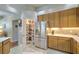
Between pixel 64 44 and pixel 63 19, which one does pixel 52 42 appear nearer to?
pixel 64 44

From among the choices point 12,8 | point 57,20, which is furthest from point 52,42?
point 12,8

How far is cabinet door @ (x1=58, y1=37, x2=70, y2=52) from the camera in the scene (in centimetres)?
441

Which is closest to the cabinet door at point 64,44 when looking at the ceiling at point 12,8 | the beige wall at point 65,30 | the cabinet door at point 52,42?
the cabinet door at point 52,42

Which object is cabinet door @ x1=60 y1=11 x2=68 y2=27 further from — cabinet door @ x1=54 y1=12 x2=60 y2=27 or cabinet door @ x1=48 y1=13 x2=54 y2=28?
cabinet door @ x1=48 y1=13 x2=54 y2=28

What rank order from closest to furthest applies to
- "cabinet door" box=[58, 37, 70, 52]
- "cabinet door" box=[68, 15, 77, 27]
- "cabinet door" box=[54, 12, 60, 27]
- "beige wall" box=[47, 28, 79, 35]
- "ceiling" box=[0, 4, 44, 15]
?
"ceiling" box=[0, 4, 44, 15] → "cabinet door" box=[58, 37, 70, 52] → "cabinet door" box=[68, 15, 77, 27] → "beige wall" box=[47, 28, 79, 35] → "cabinet door" box=[54, 12, 60, 27]

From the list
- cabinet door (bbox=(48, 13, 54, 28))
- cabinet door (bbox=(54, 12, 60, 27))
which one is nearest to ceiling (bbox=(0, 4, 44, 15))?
cabinet door (bbox=(48, 13, 54, 28))

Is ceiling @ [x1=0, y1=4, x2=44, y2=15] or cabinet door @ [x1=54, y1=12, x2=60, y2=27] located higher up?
ceiling @ [x1=0, y1=4, x2=44, y2=15]

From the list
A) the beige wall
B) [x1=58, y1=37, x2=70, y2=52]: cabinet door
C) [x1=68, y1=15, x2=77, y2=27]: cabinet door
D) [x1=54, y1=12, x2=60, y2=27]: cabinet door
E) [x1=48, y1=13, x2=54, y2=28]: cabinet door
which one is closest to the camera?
[x1=58, y1=37, x2=70, y2=52]: cabinet door

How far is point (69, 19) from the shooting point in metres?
4.77

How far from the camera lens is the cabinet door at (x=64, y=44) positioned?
4.41m

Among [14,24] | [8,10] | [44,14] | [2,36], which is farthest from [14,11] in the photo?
[44,14]

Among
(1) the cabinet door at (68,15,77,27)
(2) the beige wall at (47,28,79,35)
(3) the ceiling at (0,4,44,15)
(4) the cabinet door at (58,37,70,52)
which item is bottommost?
(4) the cabinet door at (58,37,70,52)

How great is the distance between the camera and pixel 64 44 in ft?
15.0
